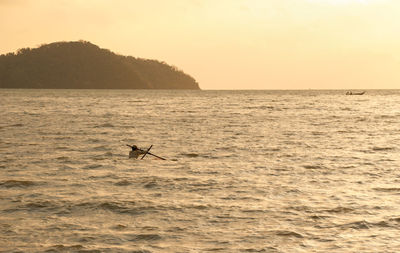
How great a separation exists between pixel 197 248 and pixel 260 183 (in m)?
8.71

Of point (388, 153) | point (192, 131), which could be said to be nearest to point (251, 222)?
point (388, 153)

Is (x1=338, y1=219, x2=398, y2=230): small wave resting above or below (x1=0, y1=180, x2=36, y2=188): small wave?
below

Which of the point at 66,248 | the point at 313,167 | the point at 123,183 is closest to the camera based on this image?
the point at 66,248

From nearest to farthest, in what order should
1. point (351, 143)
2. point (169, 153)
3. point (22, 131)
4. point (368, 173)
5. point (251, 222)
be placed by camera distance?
1. point (251, 222)
2. point (368, 173)
3. point (169, 153)
4. point (351, 143)
5. point (22, 131)

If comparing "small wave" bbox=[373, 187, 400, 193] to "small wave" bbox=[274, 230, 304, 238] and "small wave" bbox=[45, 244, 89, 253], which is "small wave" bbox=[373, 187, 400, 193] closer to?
"small wave" bbox=[274, 230, 304, 238]

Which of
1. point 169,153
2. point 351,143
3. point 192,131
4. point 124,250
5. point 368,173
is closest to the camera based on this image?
point 124,250

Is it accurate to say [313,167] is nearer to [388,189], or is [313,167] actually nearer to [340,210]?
[388,189]

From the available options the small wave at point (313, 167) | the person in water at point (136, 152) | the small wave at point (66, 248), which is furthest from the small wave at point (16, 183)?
the small wave at point (313, 167)

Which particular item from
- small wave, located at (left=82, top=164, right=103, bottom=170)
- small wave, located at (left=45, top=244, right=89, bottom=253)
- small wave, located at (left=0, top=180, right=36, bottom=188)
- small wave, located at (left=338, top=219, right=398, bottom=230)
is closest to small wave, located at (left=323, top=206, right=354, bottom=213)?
small wave, located at (left=338, top=219, right=398, bottom=230)

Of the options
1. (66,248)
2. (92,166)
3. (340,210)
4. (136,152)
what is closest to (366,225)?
(340,210)

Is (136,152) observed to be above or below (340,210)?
above

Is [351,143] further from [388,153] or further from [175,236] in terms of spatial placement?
[175,236]

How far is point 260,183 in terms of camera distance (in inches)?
836

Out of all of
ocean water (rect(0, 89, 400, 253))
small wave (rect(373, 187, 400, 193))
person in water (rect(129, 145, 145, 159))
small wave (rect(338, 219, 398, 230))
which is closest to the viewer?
ocean water (rect(0, 89, 400, 253))
